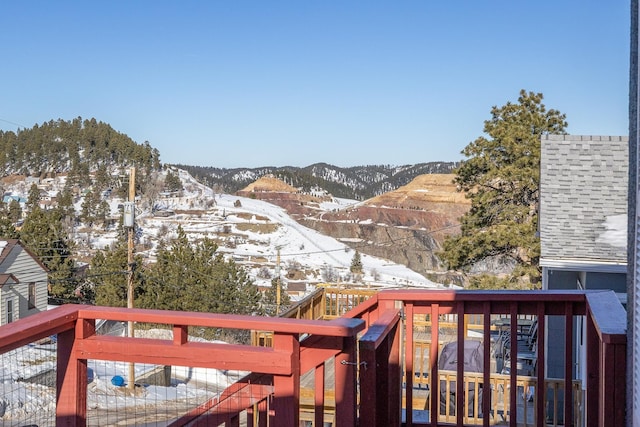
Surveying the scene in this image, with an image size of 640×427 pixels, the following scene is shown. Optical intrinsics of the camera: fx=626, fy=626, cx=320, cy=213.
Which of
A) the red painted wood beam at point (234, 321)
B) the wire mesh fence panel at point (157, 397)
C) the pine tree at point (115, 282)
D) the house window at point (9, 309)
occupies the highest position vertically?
the red painted wood beam at point (234, 321)

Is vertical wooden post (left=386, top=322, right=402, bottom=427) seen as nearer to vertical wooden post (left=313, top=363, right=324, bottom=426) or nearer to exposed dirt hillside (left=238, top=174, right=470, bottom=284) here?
vertical wooden post (left=313, top=363, right=324, bottom=426)

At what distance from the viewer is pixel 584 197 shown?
8453 millimetres

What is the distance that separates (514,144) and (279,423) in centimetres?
1456

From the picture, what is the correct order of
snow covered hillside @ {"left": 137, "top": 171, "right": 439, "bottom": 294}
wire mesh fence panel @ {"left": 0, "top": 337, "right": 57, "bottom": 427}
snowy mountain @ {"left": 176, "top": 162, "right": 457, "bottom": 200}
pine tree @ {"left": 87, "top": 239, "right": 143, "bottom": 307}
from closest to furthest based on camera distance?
wire mesh fence panel @ {"left": 0, "top": 337, "right": 57, "bottom": 427}, pine tree @ {"left": 87, "top": 239, "right": 143, "bottom": 307}, snow covered hillside @ {"left": 137, "top": 171, "right": 439, "bottom": 294}, snowy mountain @ {"left": 176, "top": 162, "right": 457, "bottom": 200}

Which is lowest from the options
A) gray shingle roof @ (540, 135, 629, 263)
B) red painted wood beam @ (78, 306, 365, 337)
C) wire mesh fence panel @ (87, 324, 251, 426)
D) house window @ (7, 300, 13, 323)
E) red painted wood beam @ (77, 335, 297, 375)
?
house window @ (7, 300, 13, 323)

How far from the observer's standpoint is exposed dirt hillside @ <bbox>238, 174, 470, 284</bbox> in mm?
45438

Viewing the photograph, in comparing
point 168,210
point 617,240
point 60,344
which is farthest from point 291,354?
point 168,210

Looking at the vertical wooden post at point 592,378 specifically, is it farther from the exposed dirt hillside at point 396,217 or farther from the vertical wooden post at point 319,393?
the exposed dirt hillside at point 396,217

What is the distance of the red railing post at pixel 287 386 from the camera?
1.88 metres

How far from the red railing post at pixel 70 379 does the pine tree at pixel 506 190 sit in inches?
523

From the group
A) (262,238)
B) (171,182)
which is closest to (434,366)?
(262,238)

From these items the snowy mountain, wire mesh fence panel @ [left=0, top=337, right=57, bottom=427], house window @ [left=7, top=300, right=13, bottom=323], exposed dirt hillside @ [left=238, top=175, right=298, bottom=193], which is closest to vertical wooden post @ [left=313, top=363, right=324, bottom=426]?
wire mesh fence panel @ [left=0, top=337, right=57, bottom=427]

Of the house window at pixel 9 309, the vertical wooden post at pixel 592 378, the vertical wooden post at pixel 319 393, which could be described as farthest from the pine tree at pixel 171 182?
the vertical wooden post at pixel 319 393

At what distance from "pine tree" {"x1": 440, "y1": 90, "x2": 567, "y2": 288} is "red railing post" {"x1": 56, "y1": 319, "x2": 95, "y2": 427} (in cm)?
1330
